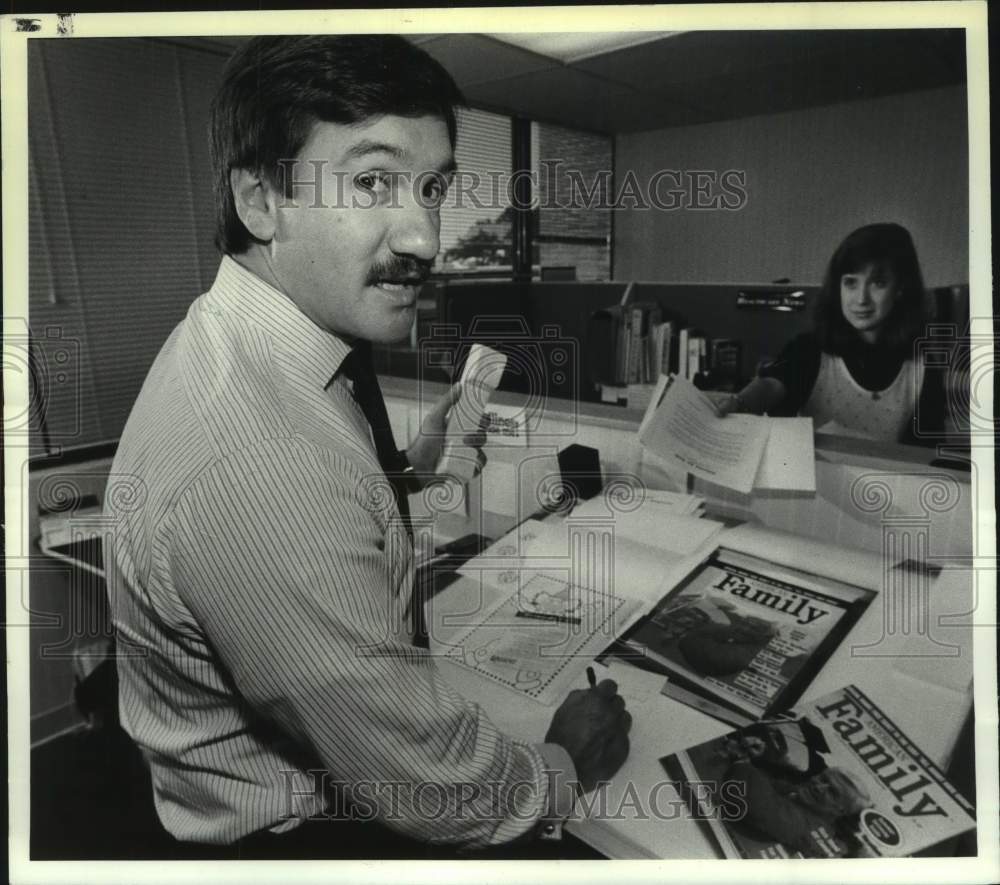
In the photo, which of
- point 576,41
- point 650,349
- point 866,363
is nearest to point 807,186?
point 650,349

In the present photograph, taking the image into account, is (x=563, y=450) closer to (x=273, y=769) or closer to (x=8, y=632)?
(x=273, y=769)

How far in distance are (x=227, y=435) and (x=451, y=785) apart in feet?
1.34

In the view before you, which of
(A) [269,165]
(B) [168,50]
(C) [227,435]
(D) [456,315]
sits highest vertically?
(B) [168,50]

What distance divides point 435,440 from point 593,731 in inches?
24.9

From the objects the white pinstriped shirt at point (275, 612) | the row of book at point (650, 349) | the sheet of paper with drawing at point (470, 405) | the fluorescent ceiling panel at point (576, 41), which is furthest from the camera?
the row of book at point (650, 349)

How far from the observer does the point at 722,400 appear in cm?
117

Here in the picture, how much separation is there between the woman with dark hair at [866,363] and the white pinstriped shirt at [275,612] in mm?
674

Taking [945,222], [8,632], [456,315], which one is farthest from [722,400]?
[8,632]

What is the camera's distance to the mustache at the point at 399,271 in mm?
871

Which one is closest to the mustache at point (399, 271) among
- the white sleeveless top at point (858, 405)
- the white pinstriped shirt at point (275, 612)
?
the white pinstriped shirt at point (275, 612)

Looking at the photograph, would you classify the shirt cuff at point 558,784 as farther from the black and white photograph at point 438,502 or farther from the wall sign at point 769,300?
the wall sign at point 769,300

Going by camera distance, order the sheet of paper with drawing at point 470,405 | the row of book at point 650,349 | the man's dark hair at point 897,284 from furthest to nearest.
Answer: the row of book at point 650,349, the man's dark hair at point 897,284, the sheet of paper with drawing at point 470,405

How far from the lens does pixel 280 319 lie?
0.81m

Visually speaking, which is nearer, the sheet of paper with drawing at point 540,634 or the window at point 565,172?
the sheet of paper with drawing at point 540,634
